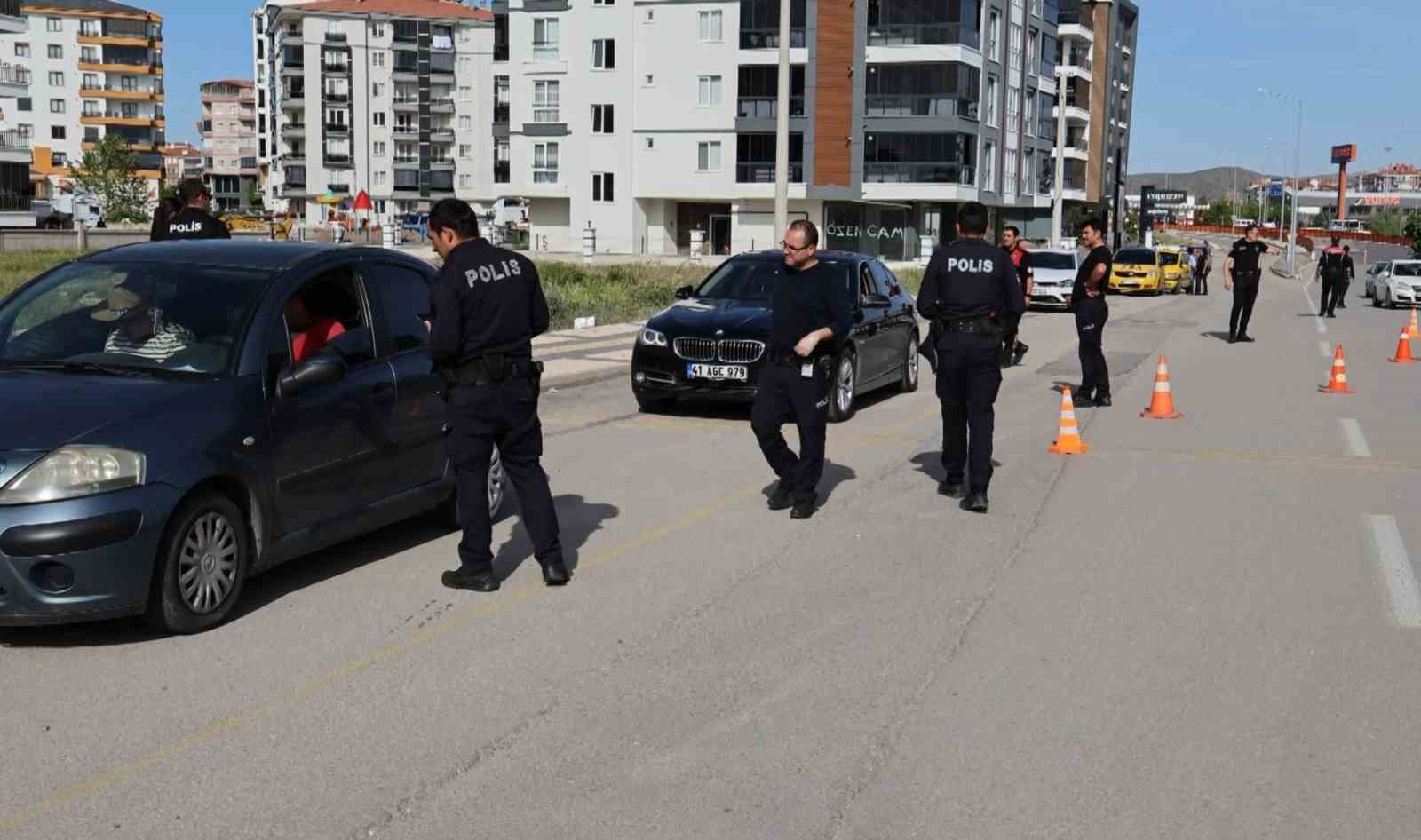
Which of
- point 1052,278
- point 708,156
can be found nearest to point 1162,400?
point 1052,278

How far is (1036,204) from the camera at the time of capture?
282 feet

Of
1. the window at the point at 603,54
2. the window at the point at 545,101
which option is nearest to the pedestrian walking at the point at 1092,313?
the window at the point at 603,54

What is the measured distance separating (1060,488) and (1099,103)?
340ft

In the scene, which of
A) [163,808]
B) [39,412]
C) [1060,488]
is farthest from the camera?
[1060,488]

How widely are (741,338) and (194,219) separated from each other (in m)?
4.90

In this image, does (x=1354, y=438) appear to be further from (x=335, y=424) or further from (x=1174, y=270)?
(x=1174, y=270)

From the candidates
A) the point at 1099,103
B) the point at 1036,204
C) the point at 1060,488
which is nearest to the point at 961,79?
the point at 1036,204

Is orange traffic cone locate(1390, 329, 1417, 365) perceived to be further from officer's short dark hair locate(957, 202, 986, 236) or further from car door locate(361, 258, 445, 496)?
car door locate(361, 258, 445, 496)

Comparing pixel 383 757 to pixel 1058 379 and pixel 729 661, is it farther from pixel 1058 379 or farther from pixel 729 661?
pixel 1058 379

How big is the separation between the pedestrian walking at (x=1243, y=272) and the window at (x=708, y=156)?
4776 centimetres

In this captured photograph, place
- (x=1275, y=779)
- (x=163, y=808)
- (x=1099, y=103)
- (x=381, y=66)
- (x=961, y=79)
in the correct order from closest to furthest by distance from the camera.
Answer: (x=163, y=808), (x=1275, y=779), (x=961, y=79), (x=1099, y=103), (x=381, y=66)

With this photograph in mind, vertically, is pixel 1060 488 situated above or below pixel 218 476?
below

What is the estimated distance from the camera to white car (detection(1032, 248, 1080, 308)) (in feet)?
118

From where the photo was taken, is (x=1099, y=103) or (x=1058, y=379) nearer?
(x=1058, y=379)
